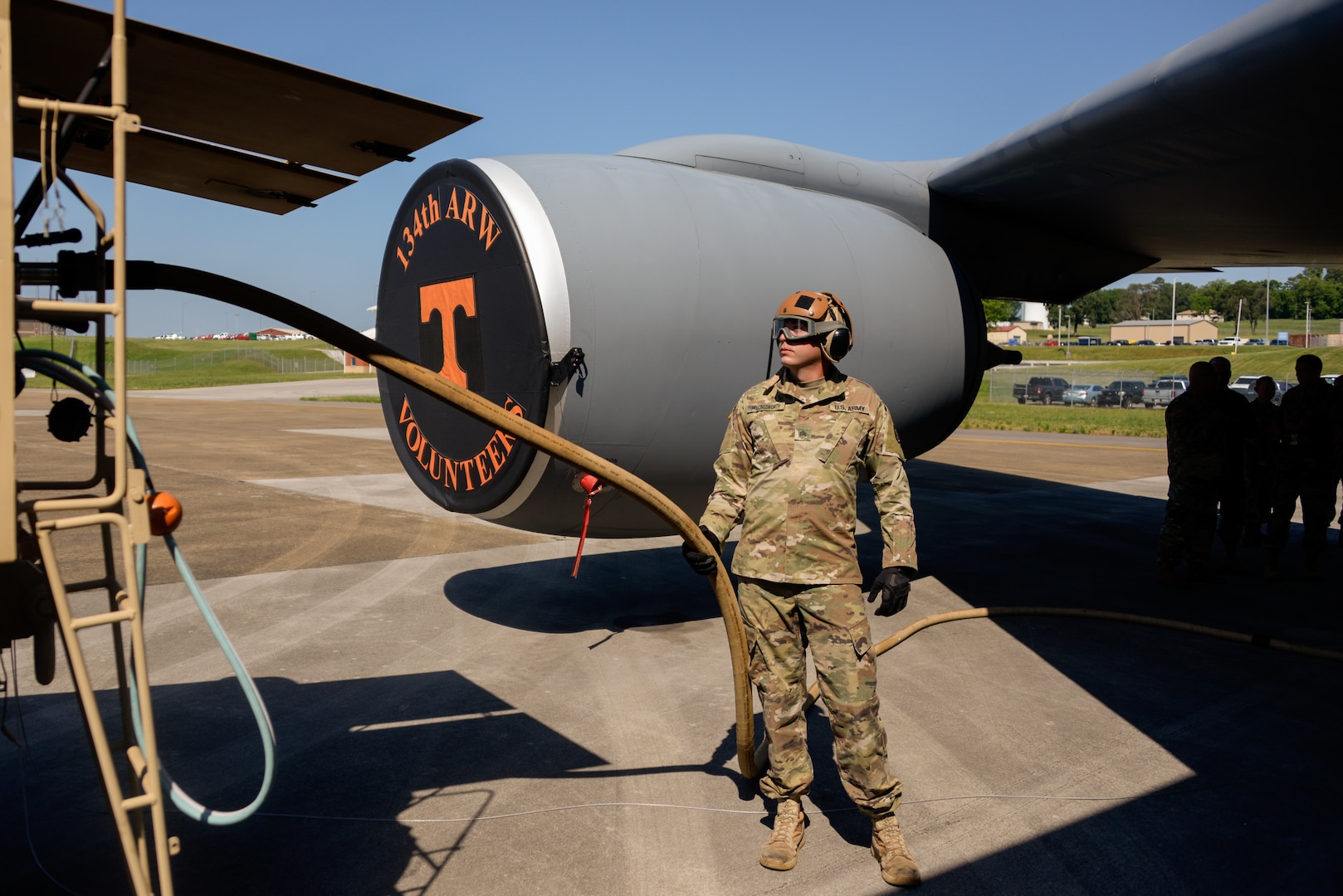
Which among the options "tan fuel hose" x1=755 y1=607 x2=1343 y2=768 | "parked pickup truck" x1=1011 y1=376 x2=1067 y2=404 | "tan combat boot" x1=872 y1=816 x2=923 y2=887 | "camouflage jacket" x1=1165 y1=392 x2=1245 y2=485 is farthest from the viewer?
"parked pickup truck" x1=1011 y1=376 x2=1067 y2=404

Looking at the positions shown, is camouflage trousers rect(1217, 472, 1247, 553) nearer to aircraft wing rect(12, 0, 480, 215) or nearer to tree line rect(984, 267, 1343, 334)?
aircraft wing rect(12, 0, 480, 215)

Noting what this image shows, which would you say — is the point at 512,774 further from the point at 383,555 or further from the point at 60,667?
the point at 383,555

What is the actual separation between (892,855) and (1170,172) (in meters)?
5.23

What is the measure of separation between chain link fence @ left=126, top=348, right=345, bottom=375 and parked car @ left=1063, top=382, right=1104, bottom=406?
64.1 meters

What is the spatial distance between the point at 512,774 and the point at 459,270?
2.73 m

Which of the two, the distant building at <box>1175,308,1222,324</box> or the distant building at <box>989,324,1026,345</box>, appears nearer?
the distant building at <box>989,324,1026,345</box>

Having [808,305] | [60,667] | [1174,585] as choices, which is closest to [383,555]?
[60,667]

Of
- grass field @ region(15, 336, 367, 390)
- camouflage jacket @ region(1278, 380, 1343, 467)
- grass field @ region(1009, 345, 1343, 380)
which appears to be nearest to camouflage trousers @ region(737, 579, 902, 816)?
camouflage jacket @ region(1278, 380, 1343, 467)

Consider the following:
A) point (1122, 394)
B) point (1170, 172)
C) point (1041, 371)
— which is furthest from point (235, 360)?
point (1170, 172)

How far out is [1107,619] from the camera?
691 centimetres

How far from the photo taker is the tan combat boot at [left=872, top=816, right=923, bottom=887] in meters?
3.53

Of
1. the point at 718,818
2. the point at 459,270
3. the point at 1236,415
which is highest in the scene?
the point at 459,270

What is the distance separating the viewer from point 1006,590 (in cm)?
824

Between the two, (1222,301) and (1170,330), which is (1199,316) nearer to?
(1222,301)
